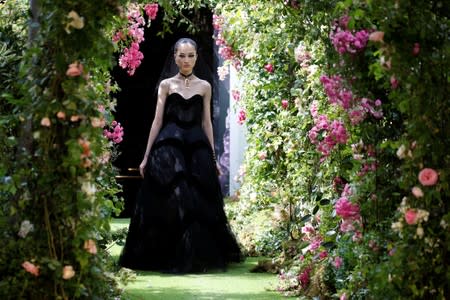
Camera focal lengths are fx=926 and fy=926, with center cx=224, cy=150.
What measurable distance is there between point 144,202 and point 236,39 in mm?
1750

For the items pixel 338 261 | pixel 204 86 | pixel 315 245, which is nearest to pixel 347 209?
pixel 338 261

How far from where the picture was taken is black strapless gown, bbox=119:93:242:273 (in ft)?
21.7

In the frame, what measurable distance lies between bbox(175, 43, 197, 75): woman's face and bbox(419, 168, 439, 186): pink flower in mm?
3930

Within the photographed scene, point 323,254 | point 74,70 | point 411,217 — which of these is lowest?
point 323,254

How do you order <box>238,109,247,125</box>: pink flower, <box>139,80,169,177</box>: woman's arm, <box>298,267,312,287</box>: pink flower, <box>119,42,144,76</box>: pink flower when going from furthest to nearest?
<box>238,109,247,125</box>: pink flower → <box>139,80,169,177</box>: woman's arm → <box>119,42,144,76</box>: pink flower → <box>298,267,312,287</box>: pink flower

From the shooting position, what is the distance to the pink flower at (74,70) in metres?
3.37

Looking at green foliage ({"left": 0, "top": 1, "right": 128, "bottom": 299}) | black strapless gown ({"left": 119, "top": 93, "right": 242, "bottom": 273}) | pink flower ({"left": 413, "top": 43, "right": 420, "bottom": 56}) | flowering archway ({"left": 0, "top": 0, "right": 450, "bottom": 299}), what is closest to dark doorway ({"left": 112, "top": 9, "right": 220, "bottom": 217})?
black strapless gown ({"left": 119, "top": 93, "right": 242, "bottom": 273})

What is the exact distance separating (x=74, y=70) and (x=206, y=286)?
9.10ft

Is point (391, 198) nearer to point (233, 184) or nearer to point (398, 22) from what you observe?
point (398, 22)

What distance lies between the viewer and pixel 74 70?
3373mm

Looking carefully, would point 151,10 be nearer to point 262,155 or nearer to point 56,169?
point 262,155

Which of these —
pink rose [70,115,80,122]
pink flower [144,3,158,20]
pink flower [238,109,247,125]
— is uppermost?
pink flower [144,3,158,20]

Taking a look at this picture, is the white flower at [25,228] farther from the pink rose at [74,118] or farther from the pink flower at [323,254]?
the pink flower at [323,254]

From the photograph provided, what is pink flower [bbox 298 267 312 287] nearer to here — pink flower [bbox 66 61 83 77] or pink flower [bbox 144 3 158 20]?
pink flower [bbox 144 3 158 20]
